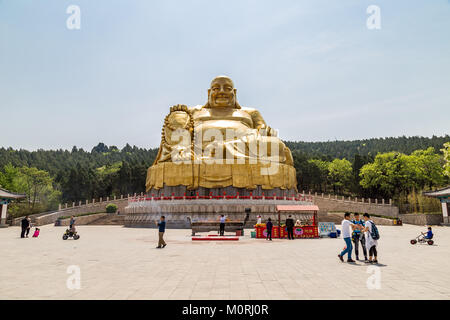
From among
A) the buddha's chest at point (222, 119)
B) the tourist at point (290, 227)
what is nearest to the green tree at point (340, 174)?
the buddha's chest at point (222, 119)

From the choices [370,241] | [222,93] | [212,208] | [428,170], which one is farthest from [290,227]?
[428,170]

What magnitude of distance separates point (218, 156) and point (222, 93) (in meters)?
7.60

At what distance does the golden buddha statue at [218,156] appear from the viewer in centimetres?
2395

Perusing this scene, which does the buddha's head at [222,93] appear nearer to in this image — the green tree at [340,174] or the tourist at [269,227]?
the tourist at [269,227]

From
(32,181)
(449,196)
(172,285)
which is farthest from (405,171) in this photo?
(32,181)

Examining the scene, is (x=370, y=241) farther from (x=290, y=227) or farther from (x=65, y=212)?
(x=65, y=212)

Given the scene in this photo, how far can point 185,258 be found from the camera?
819cm

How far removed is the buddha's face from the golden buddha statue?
135cm

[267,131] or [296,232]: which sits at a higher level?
[267,131]

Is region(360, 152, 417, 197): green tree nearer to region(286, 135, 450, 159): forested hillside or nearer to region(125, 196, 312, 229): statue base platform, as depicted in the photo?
region(125, 196, 312, 229): statue base platform

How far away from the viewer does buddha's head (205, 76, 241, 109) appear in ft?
96.5

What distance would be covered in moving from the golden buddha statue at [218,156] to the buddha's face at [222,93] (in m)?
1.35

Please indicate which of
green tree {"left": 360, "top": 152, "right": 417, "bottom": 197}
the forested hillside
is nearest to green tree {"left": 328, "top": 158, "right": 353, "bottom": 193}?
green tree {"left": 360, "top": 152, "right": 417, "bottom": 197}

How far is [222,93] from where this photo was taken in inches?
1154
